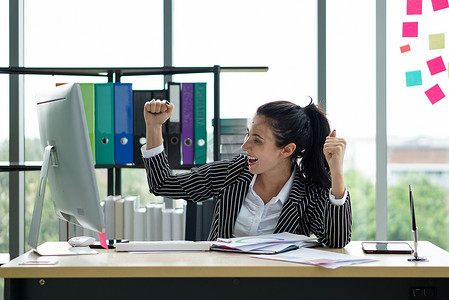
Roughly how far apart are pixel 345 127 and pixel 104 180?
1251 mm

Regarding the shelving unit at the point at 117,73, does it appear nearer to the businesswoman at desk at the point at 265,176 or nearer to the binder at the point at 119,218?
the binder at the point at 119,218

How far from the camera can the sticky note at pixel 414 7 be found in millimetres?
2979

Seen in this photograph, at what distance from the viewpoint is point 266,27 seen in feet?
9.87

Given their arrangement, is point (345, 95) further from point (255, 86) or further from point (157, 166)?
point (157, 166)

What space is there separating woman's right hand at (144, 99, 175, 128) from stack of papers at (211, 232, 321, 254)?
473mm

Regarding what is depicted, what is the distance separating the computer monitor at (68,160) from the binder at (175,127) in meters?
0.96

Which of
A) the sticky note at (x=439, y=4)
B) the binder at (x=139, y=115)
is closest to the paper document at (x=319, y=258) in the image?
the binder at (x=139, y=115)

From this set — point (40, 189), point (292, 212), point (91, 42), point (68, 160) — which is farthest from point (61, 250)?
point (91, 42)

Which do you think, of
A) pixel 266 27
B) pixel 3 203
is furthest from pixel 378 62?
pixel 3 203

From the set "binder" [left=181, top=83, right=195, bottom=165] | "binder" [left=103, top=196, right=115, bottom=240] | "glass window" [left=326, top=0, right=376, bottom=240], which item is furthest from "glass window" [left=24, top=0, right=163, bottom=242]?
"glass window" [left=326, top=0, right=376, bottom=240]

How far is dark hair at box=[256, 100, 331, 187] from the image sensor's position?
6.91 ft

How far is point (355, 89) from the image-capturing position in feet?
9.83

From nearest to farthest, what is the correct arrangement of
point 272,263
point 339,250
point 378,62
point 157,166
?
point 272,263
point 339,250
point 157,166
point 378,62

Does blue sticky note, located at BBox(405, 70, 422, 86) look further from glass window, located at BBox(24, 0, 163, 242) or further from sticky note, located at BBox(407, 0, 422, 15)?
glass window, located at BBox(24, 0, 163, 242)
